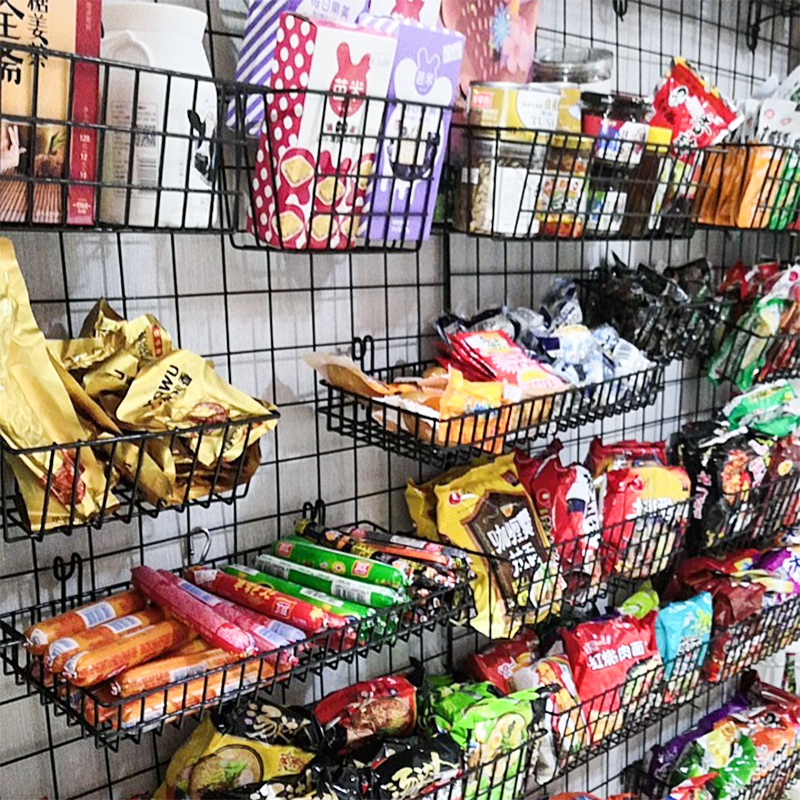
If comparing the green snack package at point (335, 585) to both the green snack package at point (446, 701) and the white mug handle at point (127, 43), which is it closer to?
the green snack package at point (446, 701)

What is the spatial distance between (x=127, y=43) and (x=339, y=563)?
0.73m

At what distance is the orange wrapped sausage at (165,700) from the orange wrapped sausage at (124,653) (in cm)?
2

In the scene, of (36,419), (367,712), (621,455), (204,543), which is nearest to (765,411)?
(621,455)

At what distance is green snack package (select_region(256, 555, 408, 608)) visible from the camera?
122cm

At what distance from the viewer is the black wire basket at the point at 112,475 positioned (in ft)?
3.12

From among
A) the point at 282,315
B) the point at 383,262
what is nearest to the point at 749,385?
the point at 383,262

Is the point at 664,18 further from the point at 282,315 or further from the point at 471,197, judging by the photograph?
the point at 282,315

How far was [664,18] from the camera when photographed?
192cm

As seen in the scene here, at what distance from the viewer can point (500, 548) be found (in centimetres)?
146

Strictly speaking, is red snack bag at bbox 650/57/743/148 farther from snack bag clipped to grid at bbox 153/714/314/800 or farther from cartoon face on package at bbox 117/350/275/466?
snack bag clipped to grid at bbox 153/714/314/800

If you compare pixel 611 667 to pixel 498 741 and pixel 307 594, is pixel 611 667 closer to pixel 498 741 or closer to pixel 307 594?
pixel 498 741

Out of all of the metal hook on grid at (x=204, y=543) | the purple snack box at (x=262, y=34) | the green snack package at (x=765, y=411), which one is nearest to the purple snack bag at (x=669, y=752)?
the green snack package at (x=765, y=411)

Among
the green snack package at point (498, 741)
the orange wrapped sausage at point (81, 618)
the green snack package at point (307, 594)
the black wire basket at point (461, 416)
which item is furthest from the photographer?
the green snack package at point (498, 741)

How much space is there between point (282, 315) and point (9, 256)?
19.6 inches
